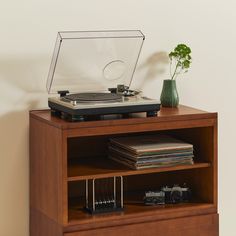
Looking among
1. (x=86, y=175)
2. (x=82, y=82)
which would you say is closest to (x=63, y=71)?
(x=82, y=82)

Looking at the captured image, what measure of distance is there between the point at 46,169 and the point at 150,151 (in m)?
0.37

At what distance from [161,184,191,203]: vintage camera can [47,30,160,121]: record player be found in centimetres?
32

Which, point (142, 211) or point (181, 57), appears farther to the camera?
point (181, 57)

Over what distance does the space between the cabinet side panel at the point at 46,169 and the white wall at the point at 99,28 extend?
69mm

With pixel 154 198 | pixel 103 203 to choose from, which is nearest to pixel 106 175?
pixel 103 203

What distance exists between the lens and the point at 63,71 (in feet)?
8.21

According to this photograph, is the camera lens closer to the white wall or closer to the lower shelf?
the lower shelf

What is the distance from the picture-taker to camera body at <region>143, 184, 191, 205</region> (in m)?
2.52

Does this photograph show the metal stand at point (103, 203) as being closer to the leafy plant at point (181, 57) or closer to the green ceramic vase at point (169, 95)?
the green ceramic vase at point (169, 95)

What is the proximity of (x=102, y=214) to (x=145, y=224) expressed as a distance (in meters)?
0.16

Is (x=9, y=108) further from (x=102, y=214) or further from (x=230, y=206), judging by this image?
(x=230, y=206)

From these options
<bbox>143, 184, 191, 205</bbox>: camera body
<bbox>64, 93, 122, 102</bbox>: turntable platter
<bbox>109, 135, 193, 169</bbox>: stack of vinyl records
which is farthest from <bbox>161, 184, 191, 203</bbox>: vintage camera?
<bbox>64, 93, 122, 102</bbox>: turntable platter

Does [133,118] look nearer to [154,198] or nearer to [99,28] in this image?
[154,198]

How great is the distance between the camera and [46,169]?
2.40 metres
